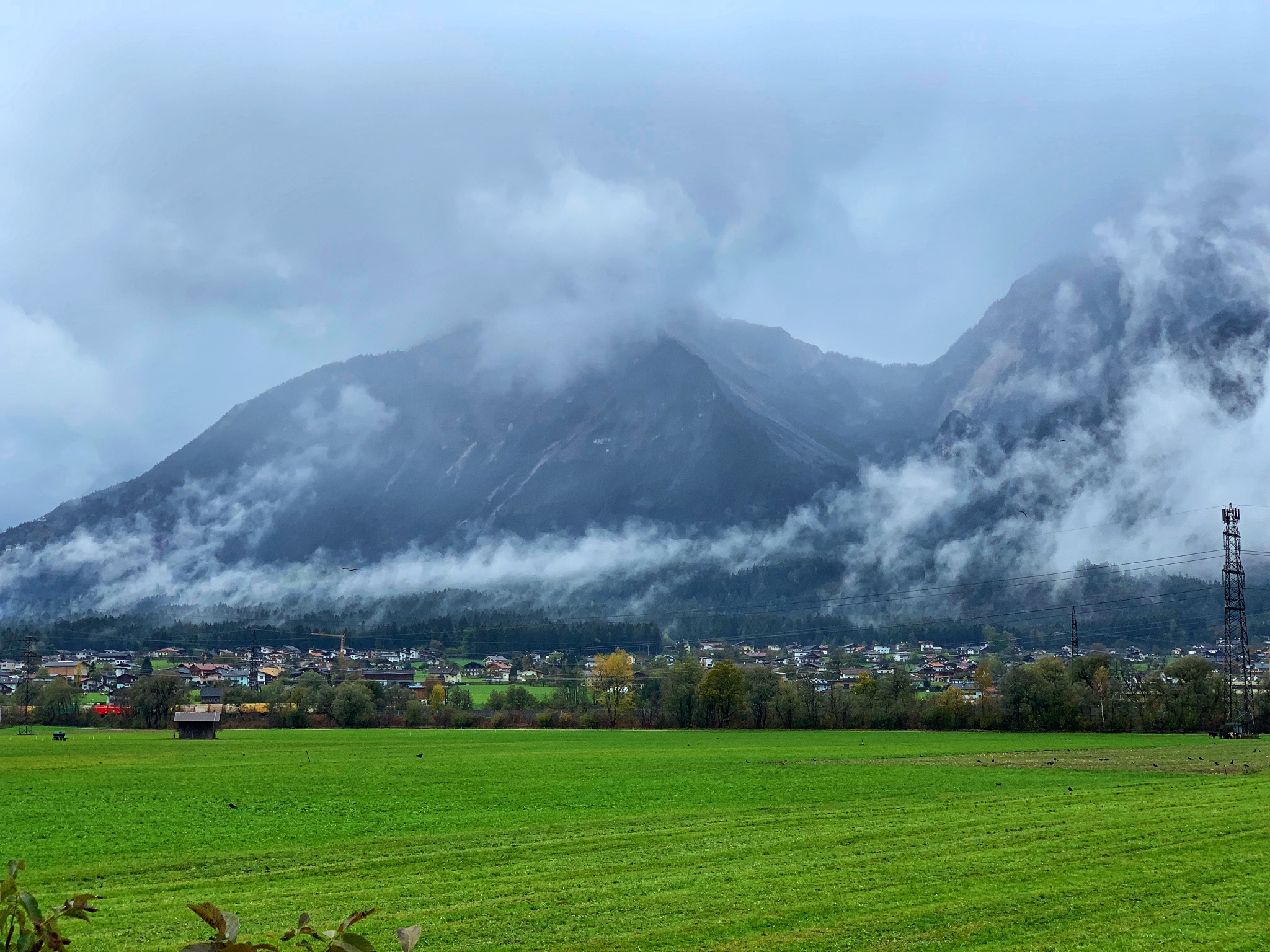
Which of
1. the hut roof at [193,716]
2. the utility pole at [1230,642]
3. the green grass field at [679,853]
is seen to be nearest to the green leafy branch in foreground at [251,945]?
the green grass field at [679,853]

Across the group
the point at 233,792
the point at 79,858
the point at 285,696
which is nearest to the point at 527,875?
the point at 79,858

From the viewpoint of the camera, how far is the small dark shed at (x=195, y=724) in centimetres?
11475

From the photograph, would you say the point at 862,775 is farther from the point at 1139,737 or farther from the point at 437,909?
the point at 1139,737

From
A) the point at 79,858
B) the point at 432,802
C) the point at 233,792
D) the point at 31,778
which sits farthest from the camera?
the point at 31,778

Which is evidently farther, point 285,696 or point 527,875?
point 285,696

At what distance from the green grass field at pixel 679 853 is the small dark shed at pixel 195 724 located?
5334 centimetres

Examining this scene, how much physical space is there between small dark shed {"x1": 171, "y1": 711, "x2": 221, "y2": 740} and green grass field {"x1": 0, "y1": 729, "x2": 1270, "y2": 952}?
2100 inches

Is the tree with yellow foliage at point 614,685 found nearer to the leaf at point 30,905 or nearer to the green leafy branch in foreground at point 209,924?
the green leafy branch in foreground at point 209,924

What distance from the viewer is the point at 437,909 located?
2095 centimetres

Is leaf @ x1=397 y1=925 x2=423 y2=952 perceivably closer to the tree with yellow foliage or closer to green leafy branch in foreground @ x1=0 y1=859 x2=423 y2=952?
green leafy branch in foreground @ x1=0 y1=859 x2=423 y2=952

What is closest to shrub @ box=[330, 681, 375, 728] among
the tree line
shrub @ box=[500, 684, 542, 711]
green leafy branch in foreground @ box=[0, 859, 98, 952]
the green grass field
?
the tree line

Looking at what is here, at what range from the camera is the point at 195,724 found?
378 feet

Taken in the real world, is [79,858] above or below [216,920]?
below

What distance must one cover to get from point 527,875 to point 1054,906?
1174 centimetres
